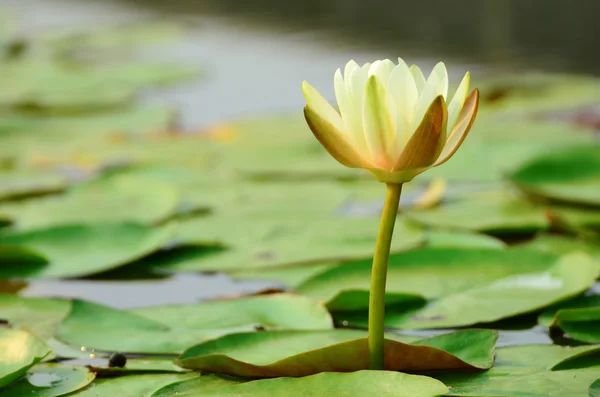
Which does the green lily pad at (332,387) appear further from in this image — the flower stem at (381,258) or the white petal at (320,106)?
the white petal at (320,106)

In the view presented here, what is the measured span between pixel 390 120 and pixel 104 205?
98cm

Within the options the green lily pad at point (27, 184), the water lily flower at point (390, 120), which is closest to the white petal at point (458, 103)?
the water lily flower at point (390, 120)

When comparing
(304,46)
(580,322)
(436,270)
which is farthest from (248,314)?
(304,46)

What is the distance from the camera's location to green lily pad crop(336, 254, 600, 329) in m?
0.91

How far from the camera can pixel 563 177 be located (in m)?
1.41

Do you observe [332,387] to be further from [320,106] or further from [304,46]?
[304,46]

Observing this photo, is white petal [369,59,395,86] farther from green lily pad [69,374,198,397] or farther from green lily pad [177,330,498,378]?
green lily pad [69,374,198,397]

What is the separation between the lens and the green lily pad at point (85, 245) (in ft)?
3.86

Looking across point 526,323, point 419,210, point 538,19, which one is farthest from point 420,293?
point 538,19

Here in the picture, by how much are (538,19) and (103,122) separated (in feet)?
7.20

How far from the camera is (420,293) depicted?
3.25 ft

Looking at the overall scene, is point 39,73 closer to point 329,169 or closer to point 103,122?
point 103,122

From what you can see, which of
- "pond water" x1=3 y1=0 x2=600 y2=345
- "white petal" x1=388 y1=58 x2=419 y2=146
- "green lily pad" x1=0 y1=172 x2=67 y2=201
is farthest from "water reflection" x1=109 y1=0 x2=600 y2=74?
"white petal" x1=388 y1=58 x2=419 y2=146

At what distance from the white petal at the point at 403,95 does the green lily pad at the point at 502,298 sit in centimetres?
31
